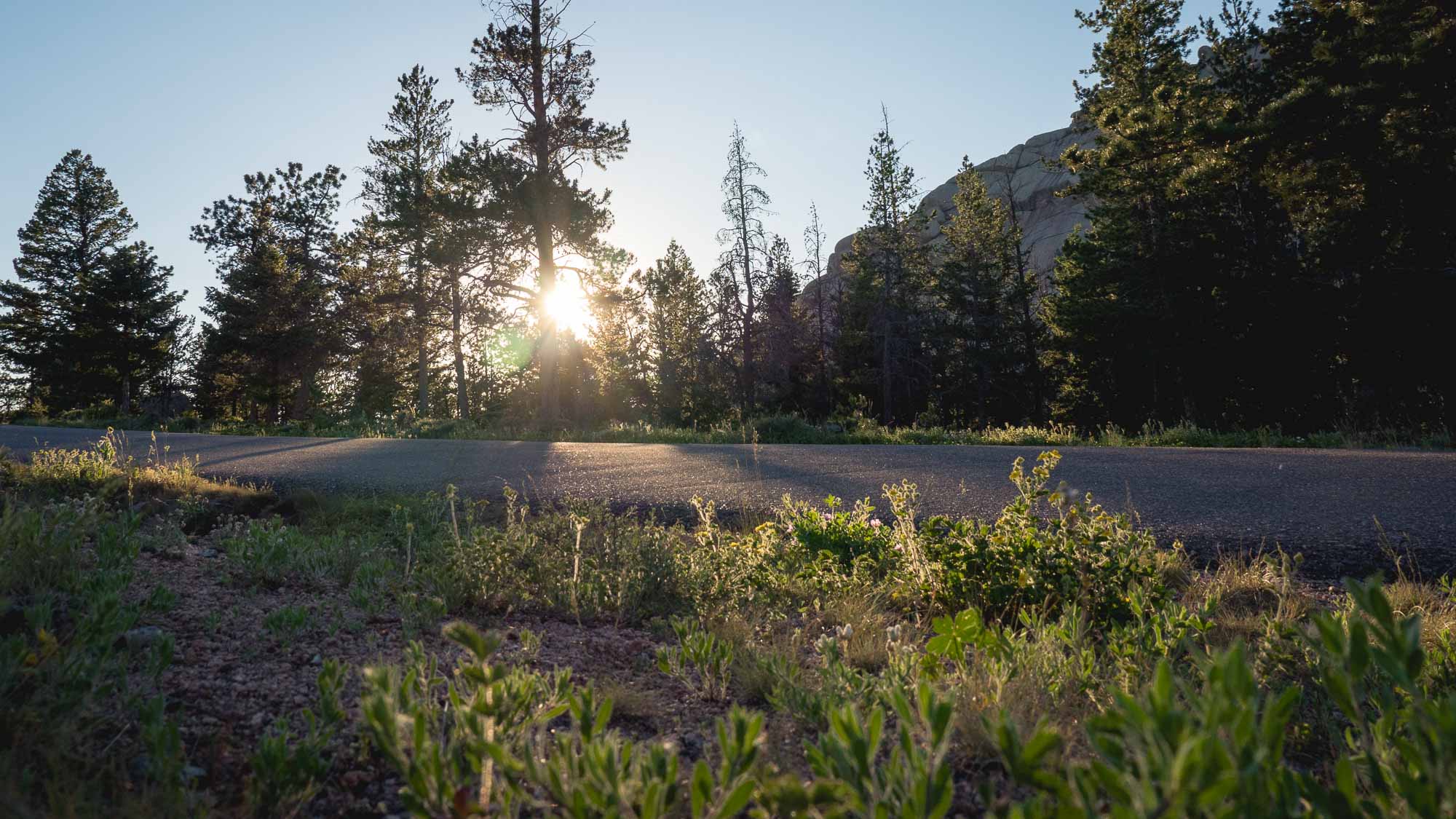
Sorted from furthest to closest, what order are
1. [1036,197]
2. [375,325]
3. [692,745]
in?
[1036,197] → [375,325] → [692,745]

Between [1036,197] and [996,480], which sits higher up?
[1036,197]

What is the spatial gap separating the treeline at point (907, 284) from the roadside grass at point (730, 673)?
42.7ft

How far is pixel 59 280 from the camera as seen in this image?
120ft

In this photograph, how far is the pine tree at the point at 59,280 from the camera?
3588 centimetres

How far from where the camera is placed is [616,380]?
1134 inches

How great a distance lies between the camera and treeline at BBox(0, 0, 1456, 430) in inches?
550

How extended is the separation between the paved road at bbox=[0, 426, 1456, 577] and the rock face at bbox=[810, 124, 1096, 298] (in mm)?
37670

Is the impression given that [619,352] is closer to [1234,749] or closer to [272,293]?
[272,293]

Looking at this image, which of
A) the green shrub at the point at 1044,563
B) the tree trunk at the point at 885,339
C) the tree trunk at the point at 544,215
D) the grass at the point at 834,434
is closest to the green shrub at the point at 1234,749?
the green shrub at the point at 1044,563

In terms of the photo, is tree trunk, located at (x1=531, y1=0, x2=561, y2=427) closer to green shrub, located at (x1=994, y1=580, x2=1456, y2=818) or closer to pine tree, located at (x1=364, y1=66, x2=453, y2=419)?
pine tree, located at (x1=364, y1=66, x2=453, y2=419)

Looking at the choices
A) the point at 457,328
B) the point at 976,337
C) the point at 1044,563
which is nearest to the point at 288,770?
the point at 1044,563

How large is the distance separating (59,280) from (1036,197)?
63.3 m

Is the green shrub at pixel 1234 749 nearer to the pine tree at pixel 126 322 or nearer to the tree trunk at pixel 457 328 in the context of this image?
the tree trunk at pixel 457 328

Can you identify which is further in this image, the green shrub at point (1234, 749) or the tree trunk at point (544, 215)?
the tree trunk at point (544, 215)
